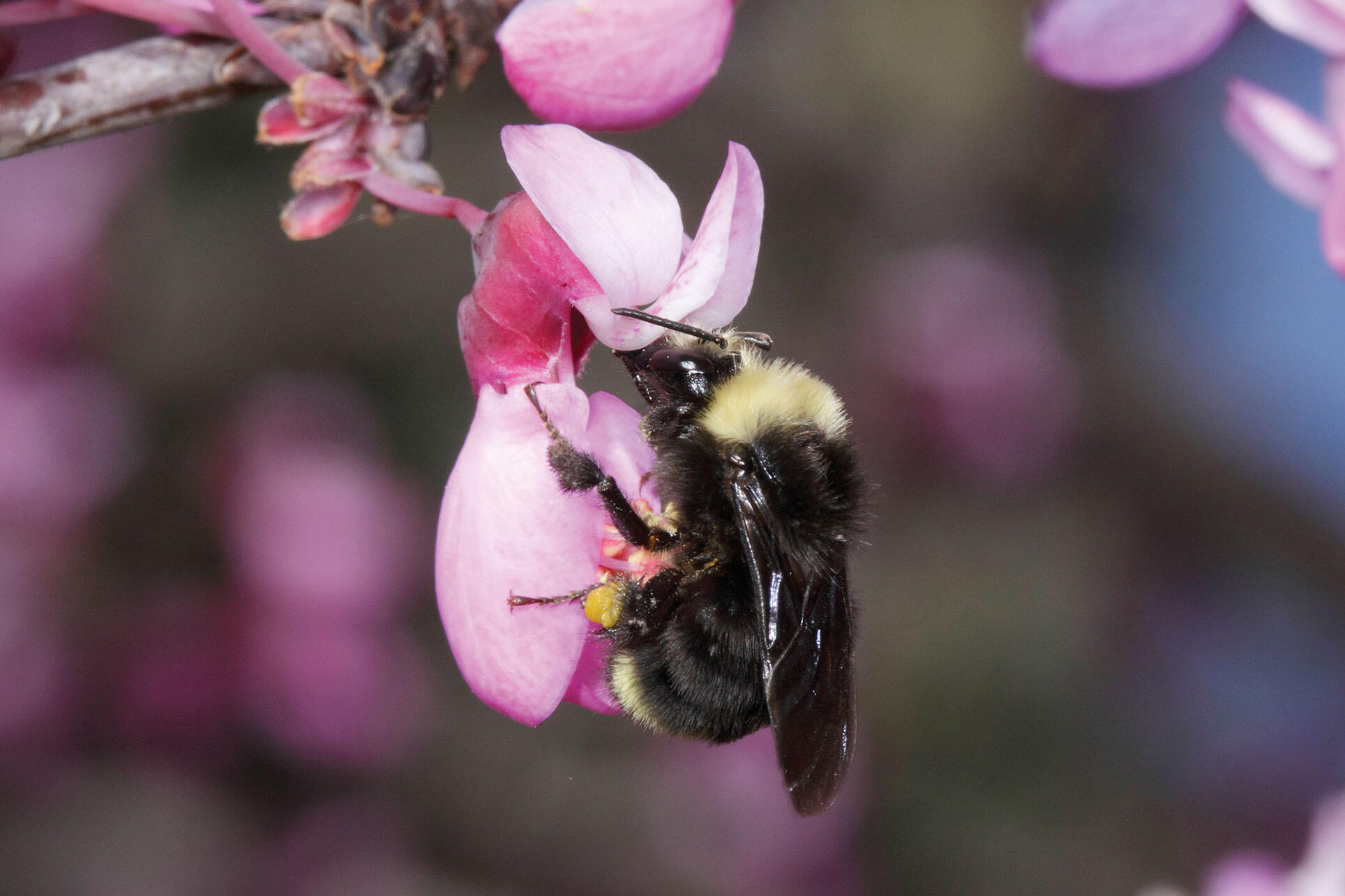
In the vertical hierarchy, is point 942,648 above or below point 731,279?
below

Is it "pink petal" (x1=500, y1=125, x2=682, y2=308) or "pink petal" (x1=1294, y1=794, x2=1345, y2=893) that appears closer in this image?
"pink petal" (x1=500, y1=125, x2=682, y2=308)

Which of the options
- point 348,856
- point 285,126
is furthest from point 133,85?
point 348,856

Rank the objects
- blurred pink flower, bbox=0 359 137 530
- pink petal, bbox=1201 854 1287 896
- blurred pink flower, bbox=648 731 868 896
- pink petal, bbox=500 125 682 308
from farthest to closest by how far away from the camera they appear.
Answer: blurred pink flower, bbox=648 731 868 896 < blurred pink flower, bbox=0 359 137 530 < pink petal, bbox=1201 854 1287 896 < pink petal, bbox=500 125 682 308

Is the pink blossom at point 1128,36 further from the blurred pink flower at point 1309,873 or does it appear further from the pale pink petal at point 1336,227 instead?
the blurred pink flower at point 1309,873

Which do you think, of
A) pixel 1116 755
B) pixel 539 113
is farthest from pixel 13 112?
pixel 1116 755

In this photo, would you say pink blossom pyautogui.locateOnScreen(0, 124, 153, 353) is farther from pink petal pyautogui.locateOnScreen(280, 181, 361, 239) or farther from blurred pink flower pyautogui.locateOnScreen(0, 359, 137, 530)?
pink petal pyautogui.locateOnScreen(280, 181, 361, 239)

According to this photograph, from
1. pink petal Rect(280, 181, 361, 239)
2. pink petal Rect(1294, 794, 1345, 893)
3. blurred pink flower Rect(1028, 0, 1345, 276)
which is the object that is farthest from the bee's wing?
pink petal Rect(1294, 794, 1345, 893)

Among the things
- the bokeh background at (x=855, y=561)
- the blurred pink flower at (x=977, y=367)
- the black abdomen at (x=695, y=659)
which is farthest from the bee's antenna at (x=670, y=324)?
the blurred pink flower at (x=977, y=367)

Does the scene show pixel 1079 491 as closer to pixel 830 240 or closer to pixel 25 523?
pixel 830 240
